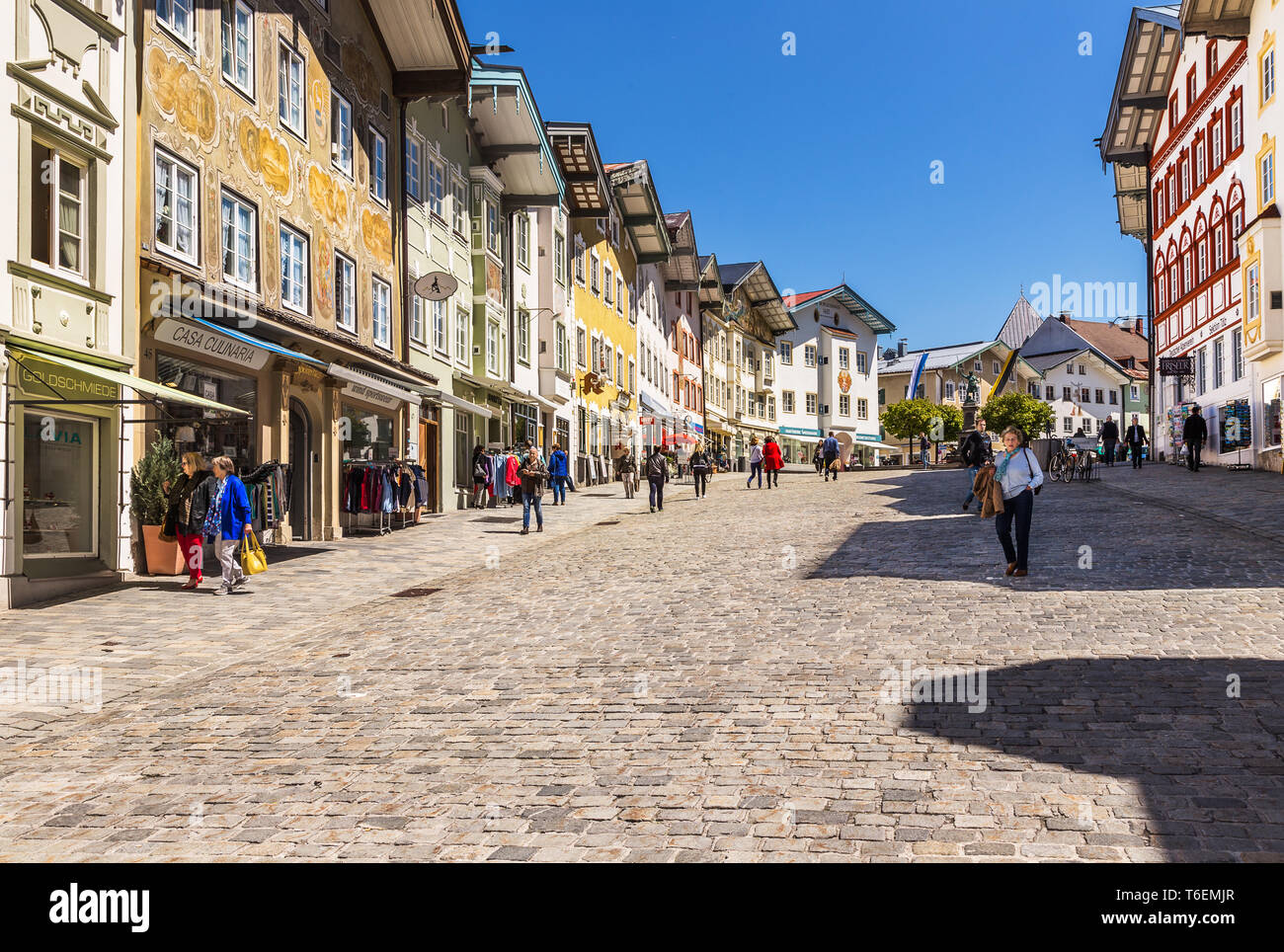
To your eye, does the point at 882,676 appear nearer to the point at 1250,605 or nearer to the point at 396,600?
the point at 1250,605

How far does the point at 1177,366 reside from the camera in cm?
4006

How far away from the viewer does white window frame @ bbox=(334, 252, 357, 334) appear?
21.6 m

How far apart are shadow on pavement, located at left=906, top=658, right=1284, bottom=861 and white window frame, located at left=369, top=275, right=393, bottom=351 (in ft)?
59.2

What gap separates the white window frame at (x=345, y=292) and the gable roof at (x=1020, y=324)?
9425cm

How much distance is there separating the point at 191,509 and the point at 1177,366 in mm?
35714

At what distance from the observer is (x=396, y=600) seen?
13297 mm

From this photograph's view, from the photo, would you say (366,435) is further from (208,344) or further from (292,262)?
(208,344)

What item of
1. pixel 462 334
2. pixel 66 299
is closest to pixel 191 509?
pixel 66 299

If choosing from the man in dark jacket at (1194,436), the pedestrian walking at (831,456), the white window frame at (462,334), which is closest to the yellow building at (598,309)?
the pedestrian walking at (831,456)

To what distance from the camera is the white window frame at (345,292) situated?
2158 cm

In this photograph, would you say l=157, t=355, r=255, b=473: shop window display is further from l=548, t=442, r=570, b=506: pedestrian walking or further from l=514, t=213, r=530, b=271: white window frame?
l=514, t=213, r=530, b=271: white window frame

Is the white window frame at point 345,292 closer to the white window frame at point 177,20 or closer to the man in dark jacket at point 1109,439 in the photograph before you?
the white window frame at point 177,20

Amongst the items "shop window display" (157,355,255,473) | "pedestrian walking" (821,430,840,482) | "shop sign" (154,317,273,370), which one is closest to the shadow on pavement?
"shop window display" (157,355,255,473)
